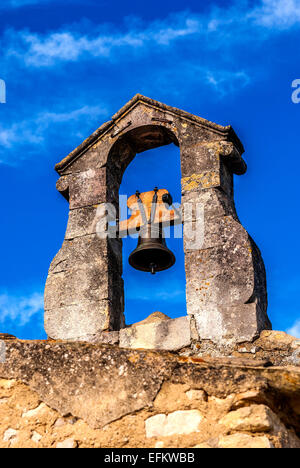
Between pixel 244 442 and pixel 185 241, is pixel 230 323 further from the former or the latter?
pixel 244 442

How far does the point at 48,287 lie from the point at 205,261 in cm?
156

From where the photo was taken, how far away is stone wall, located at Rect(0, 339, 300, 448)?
10.5ft

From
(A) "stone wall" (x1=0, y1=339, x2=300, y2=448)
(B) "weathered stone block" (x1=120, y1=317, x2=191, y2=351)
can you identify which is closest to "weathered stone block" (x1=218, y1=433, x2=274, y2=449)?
(A) "stone wall" (x1=0, y1=339, x2=300, y2=448)

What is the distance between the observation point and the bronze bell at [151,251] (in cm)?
681

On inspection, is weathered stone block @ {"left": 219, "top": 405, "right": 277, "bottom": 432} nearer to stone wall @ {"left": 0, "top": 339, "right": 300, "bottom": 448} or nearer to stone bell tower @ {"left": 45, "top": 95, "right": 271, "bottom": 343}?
stone wall @ {"left": 0, "top": 339, "right": 300, "bottom": 448}

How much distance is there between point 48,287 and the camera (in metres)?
6.84

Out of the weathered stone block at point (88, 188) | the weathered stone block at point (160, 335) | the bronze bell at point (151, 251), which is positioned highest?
the weathered stone block at point (88, 188)

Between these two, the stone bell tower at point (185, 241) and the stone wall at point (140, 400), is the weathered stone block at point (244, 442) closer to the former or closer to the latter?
the stone wall at point (140, 400)

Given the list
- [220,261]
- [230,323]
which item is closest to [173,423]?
[230,323]

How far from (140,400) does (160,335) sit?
2860 mm

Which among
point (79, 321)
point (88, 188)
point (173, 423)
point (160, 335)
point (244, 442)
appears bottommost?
point (244, 442)

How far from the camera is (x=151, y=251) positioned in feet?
22.4

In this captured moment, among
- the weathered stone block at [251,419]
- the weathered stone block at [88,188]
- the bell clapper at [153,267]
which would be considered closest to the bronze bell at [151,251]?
the bell clapper at [153,267]
